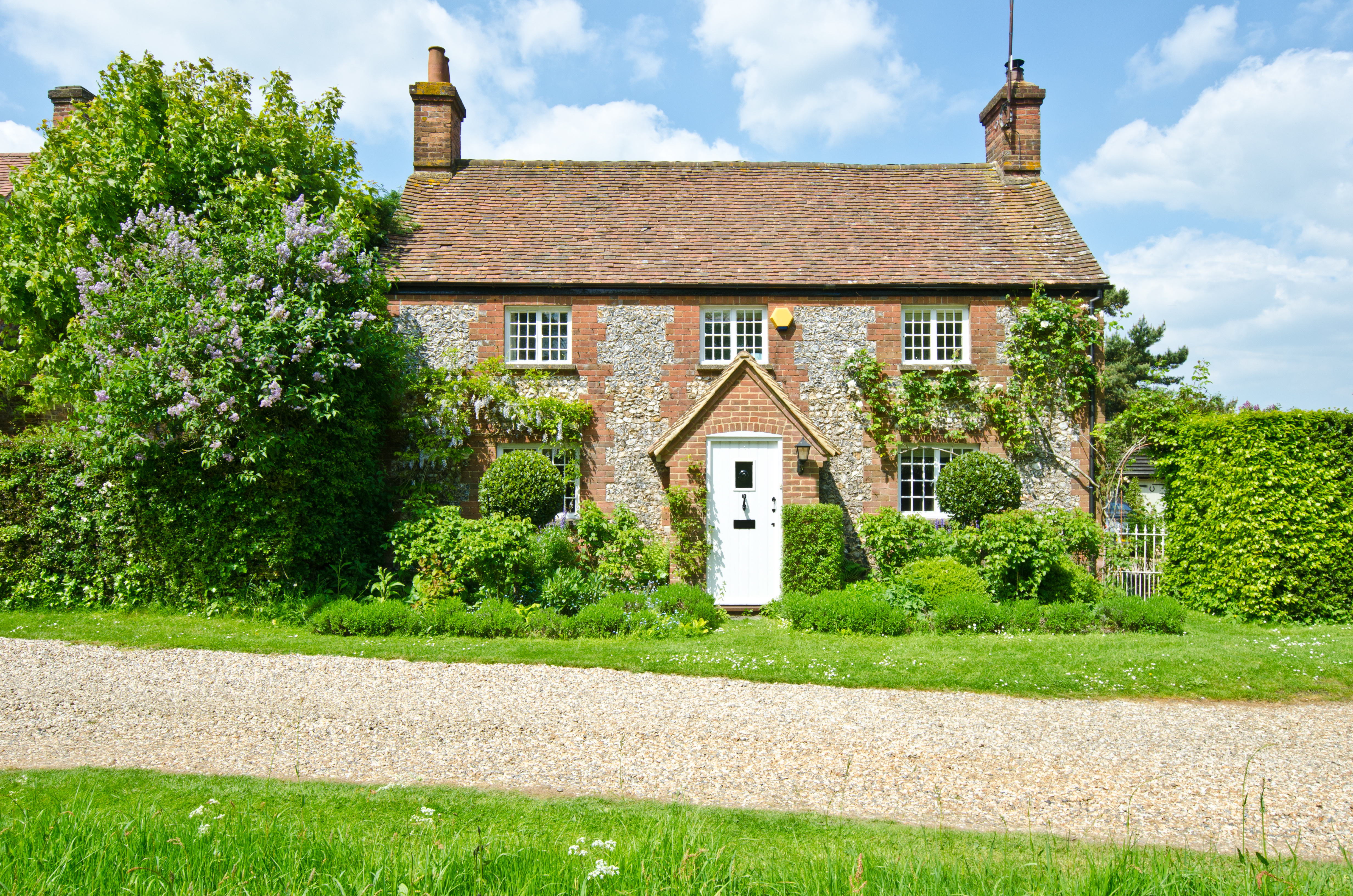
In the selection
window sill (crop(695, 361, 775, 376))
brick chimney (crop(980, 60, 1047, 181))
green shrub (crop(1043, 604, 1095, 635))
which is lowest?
green shrub (crop(1043, 604, 1095, 635))

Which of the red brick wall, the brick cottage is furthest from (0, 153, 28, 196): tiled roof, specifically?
the red brick wall

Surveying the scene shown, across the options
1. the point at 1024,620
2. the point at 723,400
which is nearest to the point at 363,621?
the point at 723,400

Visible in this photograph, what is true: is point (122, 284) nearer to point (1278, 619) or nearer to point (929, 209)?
point (929, 209)

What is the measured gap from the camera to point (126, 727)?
6.03m

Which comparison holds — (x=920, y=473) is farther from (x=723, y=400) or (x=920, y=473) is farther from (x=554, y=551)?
(x=554, y=551)

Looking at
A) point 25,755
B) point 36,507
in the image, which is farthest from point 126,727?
point 36,507

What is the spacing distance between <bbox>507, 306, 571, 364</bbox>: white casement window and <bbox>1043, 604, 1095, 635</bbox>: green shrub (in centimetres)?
915

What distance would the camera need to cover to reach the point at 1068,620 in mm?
9812

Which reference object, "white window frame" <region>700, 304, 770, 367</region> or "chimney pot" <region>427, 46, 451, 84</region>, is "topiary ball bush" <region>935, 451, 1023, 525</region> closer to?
"white window frame" <region>700, 304, 770, 367</region>

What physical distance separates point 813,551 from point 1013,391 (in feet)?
17.2

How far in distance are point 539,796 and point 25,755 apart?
4.04m

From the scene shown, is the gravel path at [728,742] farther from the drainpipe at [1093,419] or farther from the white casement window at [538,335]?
the white casement window at [538,335]

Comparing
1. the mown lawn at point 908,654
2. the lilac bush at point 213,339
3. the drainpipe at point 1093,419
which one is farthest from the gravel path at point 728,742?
the drainpipe at point 1093,419

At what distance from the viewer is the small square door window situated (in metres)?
12.4
